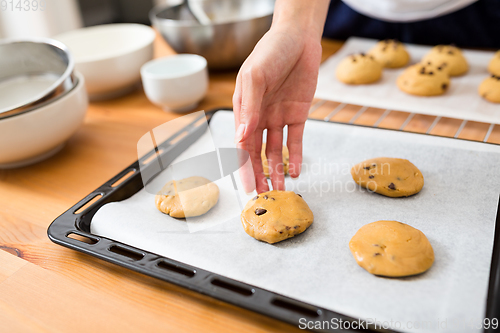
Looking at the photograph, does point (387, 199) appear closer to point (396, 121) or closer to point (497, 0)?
point (396, 121)

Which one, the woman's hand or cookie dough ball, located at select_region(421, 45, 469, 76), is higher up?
the woman's hand

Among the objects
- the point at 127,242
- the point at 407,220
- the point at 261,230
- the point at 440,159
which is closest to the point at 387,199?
the point at 407,220

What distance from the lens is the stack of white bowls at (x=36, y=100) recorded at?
0.97 meters

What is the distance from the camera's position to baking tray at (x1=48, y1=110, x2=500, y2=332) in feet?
1.90

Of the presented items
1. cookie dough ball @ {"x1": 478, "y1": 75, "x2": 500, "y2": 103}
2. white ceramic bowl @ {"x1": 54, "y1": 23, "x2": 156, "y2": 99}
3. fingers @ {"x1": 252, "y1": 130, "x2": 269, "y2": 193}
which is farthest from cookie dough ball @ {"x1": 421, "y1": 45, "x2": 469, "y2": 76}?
white ceramic bowl @ {"x1": 54, "y1": 23, "x2": 156, "y2": 99}

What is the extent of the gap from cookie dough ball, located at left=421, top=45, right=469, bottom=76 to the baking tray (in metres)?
0.76

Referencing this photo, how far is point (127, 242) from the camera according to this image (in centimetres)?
78

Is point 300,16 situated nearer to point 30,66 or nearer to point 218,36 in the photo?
point 218,36

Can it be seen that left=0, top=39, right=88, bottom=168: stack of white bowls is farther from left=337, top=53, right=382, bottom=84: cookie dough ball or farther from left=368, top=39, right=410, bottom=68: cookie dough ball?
left=368, top=39, right=410, bottom=68: cookie dough ball

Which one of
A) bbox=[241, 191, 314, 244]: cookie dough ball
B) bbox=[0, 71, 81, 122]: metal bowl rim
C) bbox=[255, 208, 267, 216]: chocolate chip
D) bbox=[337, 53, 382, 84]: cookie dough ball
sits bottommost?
bbox=[241, 191, 314, 244]: cookie dough ball

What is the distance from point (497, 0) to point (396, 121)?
2.52 ft

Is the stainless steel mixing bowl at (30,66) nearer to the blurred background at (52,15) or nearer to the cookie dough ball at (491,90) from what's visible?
the blurred background at (52,15)

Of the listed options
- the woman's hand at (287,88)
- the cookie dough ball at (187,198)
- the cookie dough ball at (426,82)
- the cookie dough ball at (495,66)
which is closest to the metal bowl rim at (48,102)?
the cookie dough ball at (187,198)

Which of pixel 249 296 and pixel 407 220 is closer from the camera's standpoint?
pixel 249 296
